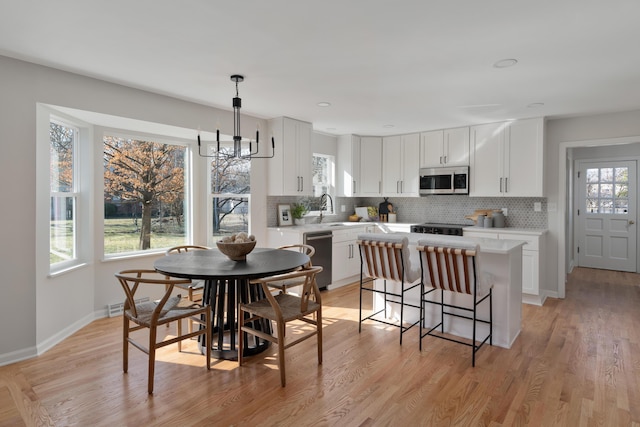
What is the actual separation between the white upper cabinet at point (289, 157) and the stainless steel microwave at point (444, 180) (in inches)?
75.2

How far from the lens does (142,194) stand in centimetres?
441

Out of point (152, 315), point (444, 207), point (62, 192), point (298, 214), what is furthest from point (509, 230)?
point (62, 192)

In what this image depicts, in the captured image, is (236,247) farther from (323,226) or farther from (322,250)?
(323,226)

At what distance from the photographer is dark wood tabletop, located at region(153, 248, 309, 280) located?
2.55 meters

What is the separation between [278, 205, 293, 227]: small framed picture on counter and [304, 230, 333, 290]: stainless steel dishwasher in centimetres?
58

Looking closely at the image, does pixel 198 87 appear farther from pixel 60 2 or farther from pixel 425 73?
pixel 425 73

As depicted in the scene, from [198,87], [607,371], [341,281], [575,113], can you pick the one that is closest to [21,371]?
[198,87]

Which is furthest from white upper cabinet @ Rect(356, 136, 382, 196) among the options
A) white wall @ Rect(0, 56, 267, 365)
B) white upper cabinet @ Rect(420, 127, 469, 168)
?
white wall @ Rect(0, 56, 267, 365)

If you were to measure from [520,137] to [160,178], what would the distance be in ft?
15.3

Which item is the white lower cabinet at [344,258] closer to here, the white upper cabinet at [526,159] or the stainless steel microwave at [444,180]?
the stainless steel microwave at [444,180]

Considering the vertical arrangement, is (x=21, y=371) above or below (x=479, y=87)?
below

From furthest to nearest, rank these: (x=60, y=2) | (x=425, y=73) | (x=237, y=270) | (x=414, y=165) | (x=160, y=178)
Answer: (x=414, y=165), (x=160, y=178), (x=425, y=73), (x=237, y=270), (x=60, y=2)

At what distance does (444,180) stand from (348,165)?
156 centimetres

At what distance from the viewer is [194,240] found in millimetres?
4832
